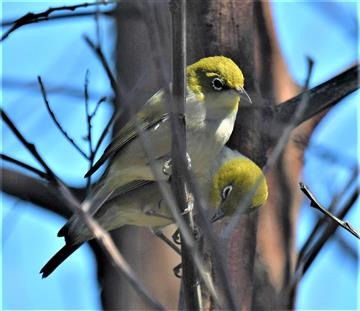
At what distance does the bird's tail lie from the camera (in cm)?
427

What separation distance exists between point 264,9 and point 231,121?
5.55 ft

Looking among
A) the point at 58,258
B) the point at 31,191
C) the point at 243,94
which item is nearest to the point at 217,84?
the point at 243,94

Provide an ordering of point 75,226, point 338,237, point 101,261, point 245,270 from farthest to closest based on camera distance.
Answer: point 101,261 < point 75,226 < point 245,270 < point 338,237

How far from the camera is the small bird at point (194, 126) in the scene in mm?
3939

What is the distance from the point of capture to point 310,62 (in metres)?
2.59

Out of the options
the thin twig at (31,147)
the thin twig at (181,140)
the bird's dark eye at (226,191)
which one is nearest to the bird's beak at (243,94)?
the bird's dark eye at (226,191)

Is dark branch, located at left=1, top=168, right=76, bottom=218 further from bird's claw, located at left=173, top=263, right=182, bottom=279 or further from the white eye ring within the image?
the white eye ring

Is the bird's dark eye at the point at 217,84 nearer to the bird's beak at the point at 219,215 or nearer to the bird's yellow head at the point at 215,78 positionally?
the bird's yellow head at the point at 215,78

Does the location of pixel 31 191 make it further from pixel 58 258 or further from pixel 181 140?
pixel 181 140

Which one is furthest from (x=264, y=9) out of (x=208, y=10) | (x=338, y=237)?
(x=338, y=237)

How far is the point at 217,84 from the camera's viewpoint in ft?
13.8

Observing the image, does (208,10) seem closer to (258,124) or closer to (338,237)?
(258,124)

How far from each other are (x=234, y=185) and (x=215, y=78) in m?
0.62

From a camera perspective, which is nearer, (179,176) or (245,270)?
(179,176)
